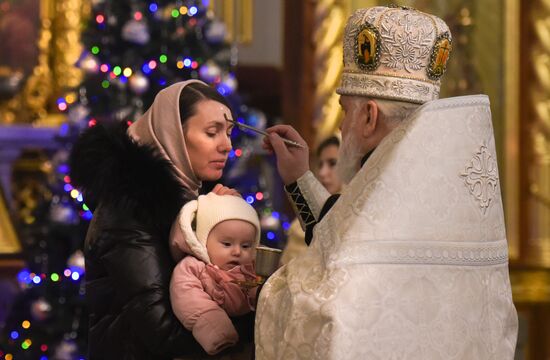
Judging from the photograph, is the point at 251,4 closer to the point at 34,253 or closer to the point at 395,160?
the point at 34,253

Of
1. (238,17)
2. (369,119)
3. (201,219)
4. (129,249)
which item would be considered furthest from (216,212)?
(238,17)

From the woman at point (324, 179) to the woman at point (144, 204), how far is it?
2.38 metres

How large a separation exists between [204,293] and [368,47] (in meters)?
0.88

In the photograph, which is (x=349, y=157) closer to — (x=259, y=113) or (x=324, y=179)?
(x=324, y=179)

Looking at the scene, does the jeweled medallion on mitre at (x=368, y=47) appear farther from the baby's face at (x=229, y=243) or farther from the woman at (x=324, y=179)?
the woman at (x=324, y=179)

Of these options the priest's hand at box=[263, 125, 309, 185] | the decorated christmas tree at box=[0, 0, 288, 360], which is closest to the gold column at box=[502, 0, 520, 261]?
the decorated christmas tree at box=[0, 0, 288, 360]

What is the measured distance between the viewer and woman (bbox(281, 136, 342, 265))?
253 inches

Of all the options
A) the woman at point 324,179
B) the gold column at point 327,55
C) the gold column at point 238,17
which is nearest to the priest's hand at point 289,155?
the woman at point 324,179

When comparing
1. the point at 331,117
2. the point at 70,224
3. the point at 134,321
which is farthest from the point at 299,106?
the point at 134,321

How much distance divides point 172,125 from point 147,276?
503mm

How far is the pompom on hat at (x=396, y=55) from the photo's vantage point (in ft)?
12.1

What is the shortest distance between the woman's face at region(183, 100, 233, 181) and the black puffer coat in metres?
0.11

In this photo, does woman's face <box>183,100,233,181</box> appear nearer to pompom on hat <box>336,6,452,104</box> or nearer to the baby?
the baby

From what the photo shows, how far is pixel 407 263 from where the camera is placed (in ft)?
11.2
